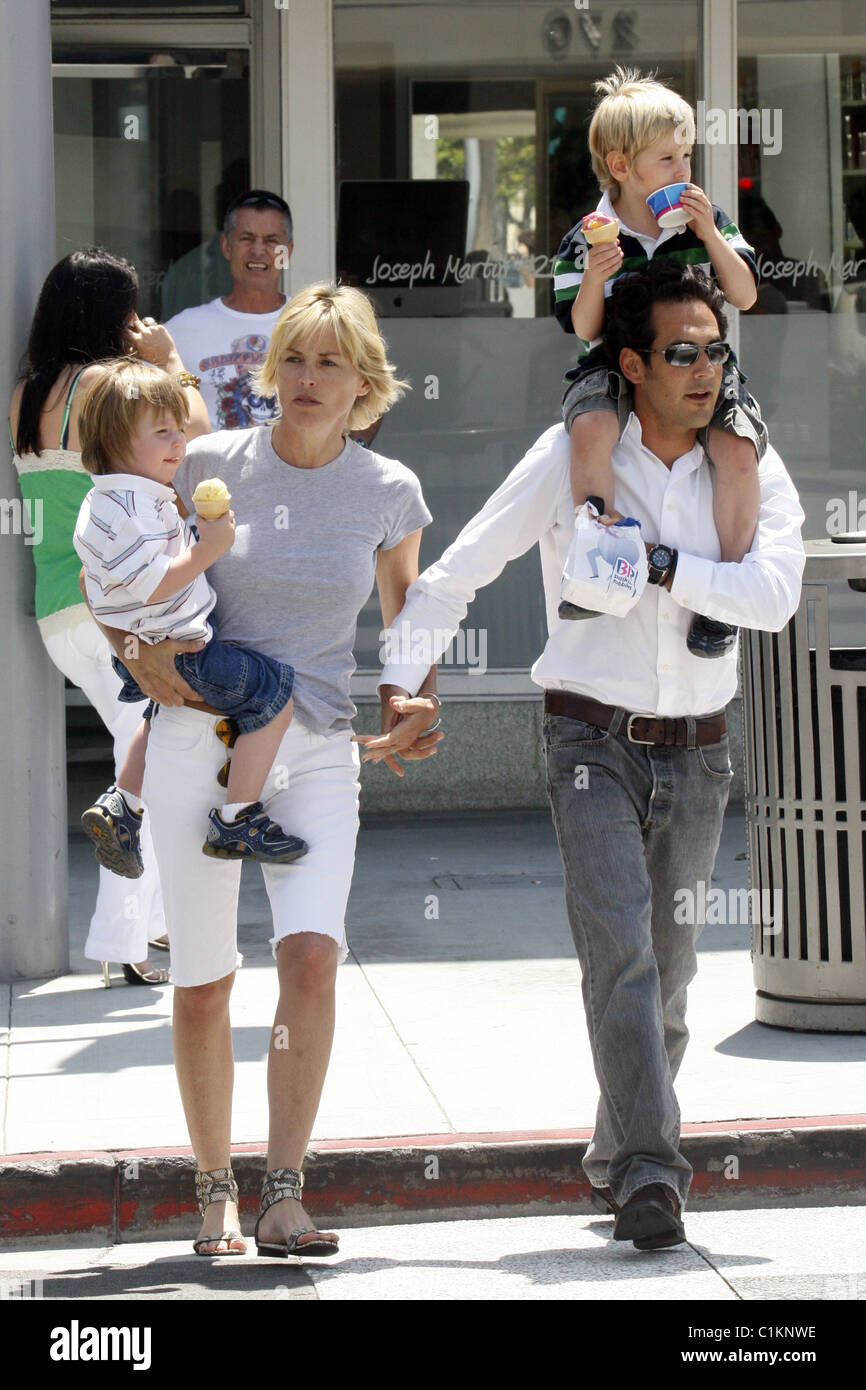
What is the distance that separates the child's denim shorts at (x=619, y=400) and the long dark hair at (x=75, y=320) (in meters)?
2.11

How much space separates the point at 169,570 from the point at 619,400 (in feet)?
3.45

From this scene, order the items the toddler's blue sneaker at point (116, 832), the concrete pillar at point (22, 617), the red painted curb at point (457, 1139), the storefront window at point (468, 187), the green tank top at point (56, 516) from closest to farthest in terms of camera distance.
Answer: the red painted curb at point (457, 1139), the toddler's blue sneaker at point (116, 832), the green tank top at point (56, 516), the concrete pillar at point (22, 617), the storefront window at point (468, 187)

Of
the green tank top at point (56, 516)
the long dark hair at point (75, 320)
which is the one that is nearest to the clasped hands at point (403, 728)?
the green tank top at point (56, 516)

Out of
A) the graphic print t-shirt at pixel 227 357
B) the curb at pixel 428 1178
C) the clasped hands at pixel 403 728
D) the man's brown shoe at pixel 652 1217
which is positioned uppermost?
the graphic print t-shirt at pixel 227 357

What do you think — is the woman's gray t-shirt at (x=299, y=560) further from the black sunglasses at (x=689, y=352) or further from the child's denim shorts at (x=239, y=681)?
the black sunglasses at (x=689, y=352)

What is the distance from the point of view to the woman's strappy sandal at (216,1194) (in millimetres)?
4293

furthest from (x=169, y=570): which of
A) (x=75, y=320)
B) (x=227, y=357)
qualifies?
(x=227, y=357)

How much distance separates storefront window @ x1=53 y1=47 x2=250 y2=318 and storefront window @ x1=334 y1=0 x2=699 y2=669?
629 millimetres

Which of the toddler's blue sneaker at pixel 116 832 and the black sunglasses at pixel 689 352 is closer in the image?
the black sunglasses at pixel 689 352

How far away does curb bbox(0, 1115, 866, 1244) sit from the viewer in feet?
15.3

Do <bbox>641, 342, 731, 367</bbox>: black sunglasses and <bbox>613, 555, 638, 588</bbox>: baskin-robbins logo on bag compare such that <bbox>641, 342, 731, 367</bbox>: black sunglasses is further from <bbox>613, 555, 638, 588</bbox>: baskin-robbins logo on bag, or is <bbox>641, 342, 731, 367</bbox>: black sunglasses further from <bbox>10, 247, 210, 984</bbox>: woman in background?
<bbox>10, 247, 210, 984</bbox>: woman in background

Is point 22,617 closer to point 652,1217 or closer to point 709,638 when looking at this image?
point 709,638

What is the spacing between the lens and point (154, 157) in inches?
373
